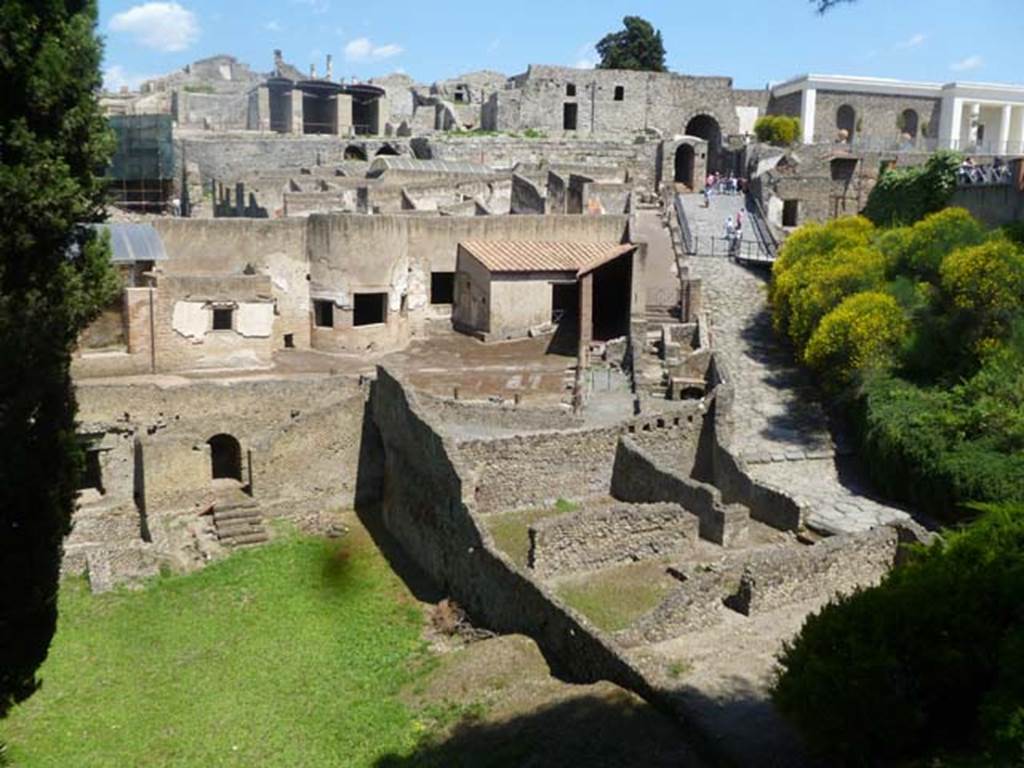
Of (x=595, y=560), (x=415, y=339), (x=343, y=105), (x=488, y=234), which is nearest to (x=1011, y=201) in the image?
(x=488, y=234)

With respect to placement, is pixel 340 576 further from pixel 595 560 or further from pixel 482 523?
pixel 595 560

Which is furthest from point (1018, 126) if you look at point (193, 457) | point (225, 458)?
point (193, 457)

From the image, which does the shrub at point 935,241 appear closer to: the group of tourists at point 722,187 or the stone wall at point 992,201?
the stone wall at point 992,201

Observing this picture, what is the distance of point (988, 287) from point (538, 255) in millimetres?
11839

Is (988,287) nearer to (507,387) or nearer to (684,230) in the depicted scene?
(507,387)

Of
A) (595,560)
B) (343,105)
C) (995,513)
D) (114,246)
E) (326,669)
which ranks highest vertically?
(343,105)

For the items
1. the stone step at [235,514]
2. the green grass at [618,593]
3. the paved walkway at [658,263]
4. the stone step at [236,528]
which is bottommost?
the stone step at [236,528]

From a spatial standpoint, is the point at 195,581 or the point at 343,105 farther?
the point at 343,105

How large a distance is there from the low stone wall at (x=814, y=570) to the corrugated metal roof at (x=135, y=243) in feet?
52.9

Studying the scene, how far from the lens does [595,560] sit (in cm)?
1540

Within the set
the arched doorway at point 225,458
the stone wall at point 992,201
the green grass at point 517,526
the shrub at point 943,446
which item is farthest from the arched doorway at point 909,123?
the arched doorway at point 225,458

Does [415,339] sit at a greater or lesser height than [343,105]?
lesser

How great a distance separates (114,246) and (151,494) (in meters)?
7.35

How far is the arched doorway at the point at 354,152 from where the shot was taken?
44.6 meters
